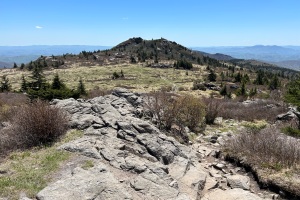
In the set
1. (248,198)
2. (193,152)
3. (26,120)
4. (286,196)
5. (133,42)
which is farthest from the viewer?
(133,42)

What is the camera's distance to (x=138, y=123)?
47.1 feet

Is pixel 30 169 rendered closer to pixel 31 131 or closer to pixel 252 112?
pixel 31 131

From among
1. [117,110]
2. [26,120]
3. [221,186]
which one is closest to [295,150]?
[221,186]

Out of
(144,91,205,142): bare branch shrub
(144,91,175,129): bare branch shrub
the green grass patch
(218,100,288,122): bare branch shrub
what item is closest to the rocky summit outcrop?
the green grass patch

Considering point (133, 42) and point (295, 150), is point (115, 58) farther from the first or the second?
point (295, 150)

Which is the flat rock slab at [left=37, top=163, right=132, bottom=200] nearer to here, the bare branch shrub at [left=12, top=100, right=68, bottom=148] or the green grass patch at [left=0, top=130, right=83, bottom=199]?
the green grass patch at [left=0, top=130, right=83, bottom=199]

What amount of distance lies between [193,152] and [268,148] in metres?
3.35

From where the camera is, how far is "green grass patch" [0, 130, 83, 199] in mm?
8109

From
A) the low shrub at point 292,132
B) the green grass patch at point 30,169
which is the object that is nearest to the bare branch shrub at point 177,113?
the low shrub at point 292,132

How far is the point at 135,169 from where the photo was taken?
32.6 feet

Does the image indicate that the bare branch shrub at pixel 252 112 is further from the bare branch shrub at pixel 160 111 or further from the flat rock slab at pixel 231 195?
the flat rock slab at pixel 231 195

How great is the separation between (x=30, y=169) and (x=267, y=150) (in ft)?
29.9

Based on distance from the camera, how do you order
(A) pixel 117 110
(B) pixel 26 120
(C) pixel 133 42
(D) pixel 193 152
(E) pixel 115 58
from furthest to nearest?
(C) pixel 133 42
(E) pixel 115 58
(A) pixel 117 110
(D) pixel 193 152
(B) pixel 26 120

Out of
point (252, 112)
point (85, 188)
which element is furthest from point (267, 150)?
point (252, 112)
